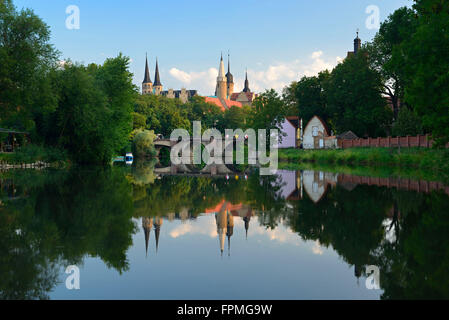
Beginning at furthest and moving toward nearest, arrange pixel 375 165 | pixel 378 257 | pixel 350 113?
pixel 350 113 < pixel 375 165 < pixel 378 257

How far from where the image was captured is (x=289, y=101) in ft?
263

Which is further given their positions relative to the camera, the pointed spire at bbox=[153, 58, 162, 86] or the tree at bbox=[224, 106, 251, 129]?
the pointed spire at bbox=[153, 58, 162, 86]

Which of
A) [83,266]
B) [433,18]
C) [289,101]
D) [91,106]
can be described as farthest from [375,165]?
[289,101]

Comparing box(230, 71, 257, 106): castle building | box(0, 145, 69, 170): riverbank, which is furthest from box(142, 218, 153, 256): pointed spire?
box(230, 71, 257, 106): castle building

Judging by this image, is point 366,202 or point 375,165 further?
point 375,165

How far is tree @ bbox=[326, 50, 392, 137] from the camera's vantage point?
48969 millimetres

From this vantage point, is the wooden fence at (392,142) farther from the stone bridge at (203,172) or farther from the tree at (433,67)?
the stone bridge at (203,172)

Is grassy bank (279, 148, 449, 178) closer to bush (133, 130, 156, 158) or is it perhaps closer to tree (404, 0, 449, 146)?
tree (404, 0, 449, 146)

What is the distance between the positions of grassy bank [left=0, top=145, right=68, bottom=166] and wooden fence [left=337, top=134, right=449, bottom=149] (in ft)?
97.6

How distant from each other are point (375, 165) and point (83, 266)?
3472 centimetres

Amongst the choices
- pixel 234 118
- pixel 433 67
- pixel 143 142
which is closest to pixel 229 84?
pixel 234 118

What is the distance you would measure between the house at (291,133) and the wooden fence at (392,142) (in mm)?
22875

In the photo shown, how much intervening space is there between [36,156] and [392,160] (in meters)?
30.2
